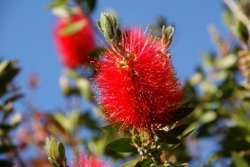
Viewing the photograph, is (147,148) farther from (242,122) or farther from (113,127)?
(242,122)

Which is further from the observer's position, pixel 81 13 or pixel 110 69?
pixel 81 13

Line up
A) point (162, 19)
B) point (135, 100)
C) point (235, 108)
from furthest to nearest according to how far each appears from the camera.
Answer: point (235, 108)
point (162, 19)
point (135, 100)

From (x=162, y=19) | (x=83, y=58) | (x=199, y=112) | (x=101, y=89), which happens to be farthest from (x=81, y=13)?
(x=101, y=89)

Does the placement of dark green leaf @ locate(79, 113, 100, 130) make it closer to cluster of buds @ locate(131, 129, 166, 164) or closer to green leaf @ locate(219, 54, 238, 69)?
green leaf @ locate(219, 54, 238, 69)

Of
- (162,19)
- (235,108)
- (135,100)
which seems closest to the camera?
(135,100)

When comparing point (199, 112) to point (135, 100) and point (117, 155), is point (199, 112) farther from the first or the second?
point (135, 100)

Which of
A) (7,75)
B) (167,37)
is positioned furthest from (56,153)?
(7,75)
